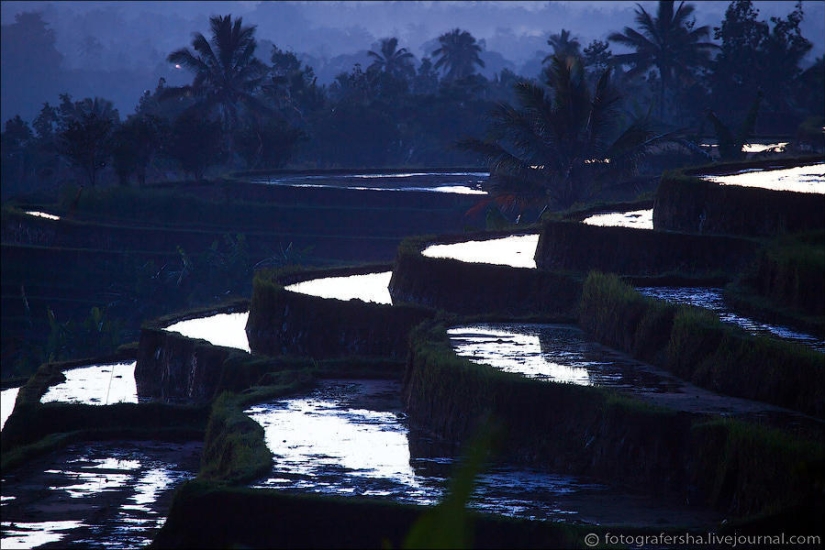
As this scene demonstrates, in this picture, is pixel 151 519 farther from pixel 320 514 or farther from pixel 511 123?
pixel 511 123

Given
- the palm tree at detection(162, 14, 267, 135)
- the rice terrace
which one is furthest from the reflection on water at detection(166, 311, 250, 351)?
the palm tree at detection(162, 14, 267, 135)

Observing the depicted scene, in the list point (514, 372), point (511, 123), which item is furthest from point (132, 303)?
point (514, 372)

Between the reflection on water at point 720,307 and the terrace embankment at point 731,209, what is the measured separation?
207 cm

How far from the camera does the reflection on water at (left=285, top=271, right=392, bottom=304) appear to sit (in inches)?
1154

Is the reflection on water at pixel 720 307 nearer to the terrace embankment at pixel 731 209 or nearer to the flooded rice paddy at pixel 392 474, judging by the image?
the terrace embankment at pixel 731 209

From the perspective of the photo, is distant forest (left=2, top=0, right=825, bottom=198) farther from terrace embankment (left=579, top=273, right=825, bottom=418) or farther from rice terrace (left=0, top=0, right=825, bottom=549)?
terrace embankment (left=579, top=273, right=825, bottom=418)

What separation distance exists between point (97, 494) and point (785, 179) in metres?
16.7

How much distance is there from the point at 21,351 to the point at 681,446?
107ft

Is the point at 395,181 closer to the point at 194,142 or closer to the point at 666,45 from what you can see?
the point at 194,142

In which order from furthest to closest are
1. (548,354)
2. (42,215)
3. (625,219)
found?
(42,215) < (625,219) < (548,354)

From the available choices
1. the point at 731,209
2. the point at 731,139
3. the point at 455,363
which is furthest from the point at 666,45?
the point at 455,363

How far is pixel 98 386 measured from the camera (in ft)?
94.8

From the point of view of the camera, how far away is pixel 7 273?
1986 inches

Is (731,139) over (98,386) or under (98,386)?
over
